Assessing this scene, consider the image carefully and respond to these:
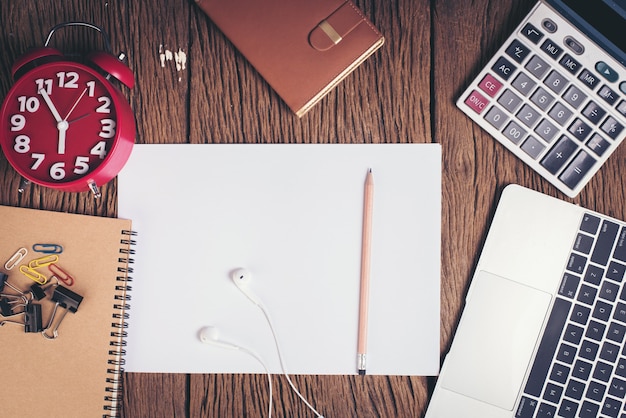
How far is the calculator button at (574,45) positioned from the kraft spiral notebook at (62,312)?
683 mm

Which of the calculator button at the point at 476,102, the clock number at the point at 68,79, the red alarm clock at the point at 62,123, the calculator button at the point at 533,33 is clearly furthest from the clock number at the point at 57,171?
the calculator button at the point at 533,33

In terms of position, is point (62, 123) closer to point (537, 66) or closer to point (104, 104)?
point (104, 104)

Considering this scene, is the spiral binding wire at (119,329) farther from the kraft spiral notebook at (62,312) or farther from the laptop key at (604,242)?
the laptop key at (604,242)

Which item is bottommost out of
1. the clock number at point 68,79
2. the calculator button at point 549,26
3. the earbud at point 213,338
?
the earbud at point 213,338

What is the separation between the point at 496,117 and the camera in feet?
2.45

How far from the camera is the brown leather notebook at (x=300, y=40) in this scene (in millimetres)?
738

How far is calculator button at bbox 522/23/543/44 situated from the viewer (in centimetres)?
74

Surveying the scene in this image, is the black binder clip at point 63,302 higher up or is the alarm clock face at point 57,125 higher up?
the alarm clock face at point 57,125

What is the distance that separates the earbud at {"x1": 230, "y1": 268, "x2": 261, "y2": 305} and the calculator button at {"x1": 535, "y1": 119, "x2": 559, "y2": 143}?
18.1 inches

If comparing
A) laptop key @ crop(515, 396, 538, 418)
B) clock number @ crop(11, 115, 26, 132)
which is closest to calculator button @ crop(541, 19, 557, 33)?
laptop key @ crop(515, 396, 538, 418)

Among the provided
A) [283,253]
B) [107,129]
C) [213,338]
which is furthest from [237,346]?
[107,129]

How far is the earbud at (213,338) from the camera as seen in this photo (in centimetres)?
74

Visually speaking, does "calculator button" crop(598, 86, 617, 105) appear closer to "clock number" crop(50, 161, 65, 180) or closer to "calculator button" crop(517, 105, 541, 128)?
"calculator button" crop(517, 105, 541, 128)

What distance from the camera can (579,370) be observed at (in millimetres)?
734
